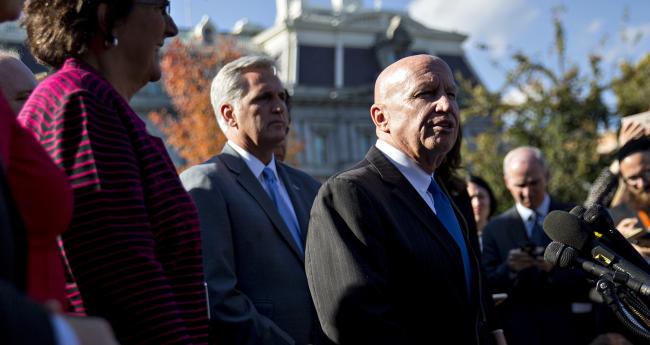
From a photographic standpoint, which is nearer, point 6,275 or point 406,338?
point 6,275

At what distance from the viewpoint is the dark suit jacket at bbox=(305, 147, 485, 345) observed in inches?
135

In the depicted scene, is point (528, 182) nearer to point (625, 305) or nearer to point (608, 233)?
point (608, 233)

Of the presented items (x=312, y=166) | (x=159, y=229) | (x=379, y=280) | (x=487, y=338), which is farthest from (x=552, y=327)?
(x=312, y=166)

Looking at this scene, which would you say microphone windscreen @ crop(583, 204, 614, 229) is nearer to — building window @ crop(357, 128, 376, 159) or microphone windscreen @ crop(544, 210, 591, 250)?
microphone windscreen @ crop(544, 210, 591, 250)

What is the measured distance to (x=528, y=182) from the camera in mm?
7043

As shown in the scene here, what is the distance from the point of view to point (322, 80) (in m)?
45.4

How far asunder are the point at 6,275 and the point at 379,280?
1921mm

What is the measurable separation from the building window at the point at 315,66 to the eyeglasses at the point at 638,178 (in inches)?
1519

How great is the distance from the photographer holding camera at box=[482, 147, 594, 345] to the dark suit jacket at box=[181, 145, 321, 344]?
2.60 m

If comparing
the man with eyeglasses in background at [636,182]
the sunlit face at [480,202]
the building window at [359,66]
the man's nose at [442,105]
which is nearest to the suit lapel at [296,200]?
the man's nose at [442,105]

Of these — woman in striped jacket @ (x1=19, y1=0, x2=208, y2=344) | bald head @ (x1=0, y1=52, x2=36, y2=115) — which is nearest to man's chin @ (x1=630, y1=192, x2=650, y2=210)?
bald head @ (x1=0, y1=52, x2=36, y2=115)

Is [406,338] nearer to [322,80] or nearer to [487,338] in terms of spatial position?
[487,338]

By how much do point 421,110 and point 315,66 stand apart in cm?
4178

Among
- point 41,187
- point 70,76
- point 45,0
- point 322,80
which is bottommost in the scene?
point 322,80
